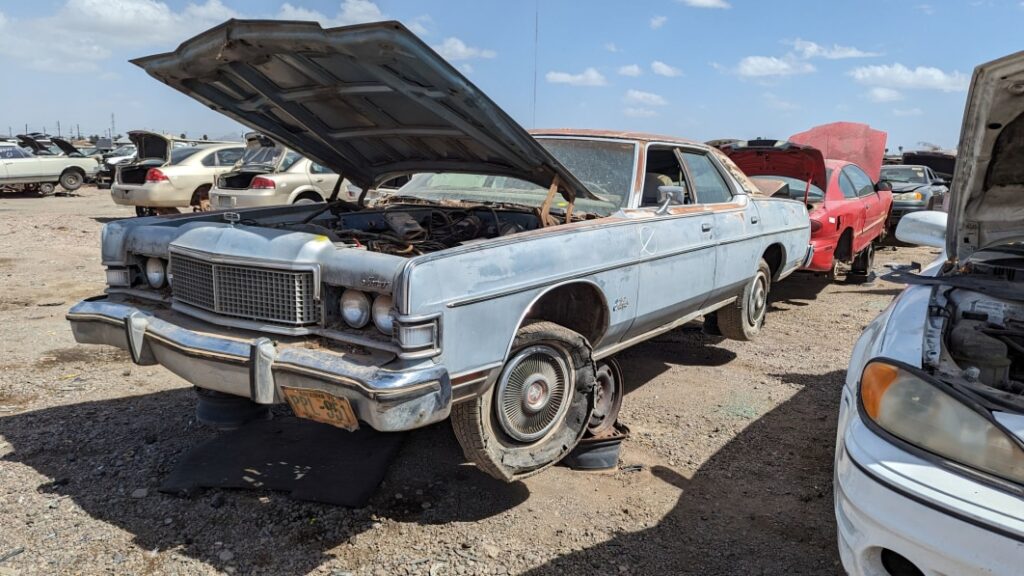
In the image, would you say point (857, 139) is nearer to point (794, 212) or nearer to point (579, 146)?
point (794, 212)

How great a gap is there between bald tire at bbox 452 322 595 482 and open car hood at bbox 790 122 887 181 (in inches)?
374

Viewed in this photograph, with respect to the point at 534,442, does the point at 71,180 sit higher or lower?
higher

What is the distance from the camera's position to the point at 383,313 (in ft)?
8.91

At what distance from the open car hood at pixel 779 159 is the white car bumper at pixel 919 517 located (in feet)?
18.0

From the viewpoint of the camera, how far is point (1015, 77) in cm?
260

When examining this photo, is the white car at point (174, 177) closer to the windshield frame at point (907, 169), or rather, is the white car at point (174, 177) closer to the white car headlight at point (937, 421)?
the white car headlight at point (937, 421)

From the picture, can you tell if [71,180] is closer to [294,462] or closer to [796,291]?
[796,291]

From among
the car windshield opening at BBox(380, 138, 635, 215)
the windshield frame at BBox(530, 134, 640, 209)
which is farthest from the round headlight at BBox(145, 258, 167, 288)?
the windshield frame at BBox(530, 134, 640, 209)

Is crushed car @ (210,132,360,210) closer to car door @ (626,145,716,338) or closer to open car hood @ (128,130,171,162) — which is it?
open car hood @ (128,130,171,162)

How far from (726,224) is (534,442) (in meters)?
2.31

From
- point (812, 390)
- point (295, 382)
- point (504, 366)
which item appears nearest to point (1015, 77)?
point (504, 366)

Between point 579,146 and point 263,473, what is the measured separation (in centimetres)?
266

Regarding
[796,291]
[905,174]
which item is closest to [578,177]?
[796,291]

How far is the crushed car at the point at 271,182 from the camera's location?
412 inches
